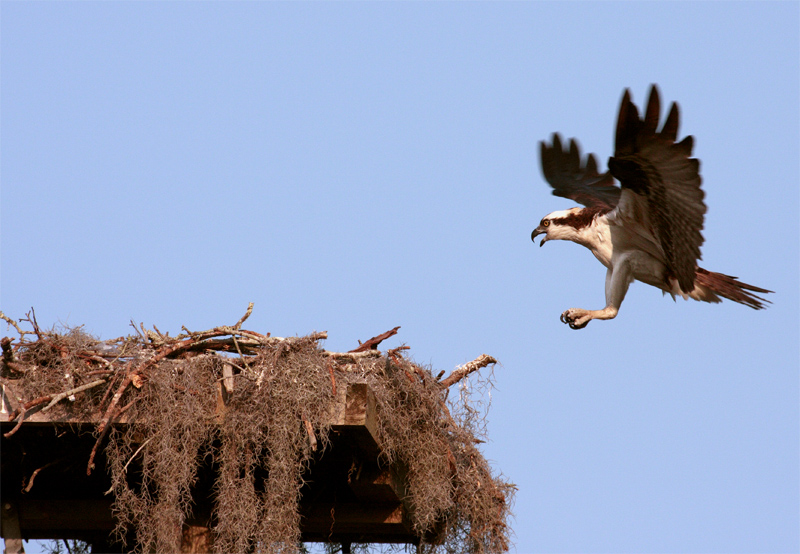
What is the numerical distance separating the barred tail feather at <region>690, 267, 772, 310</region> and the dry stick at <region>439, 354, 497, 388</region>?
7.22 feet

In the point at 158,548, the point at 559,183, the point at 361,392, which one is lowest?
the point at 158,548

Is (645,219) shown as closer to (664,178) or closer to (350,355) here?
(664,178)

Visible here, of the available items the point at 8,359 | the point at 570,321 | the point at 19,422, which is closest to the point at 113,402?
the point at 19,422

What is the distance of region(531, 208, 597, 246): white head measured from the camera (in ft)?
25.1

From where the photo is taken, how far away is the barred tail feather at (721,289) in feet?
24.6

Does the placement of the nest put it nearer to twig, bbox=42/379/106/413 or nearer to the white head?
twig, bbox=42/379/106/413

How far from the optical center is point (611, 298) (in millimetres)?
7344

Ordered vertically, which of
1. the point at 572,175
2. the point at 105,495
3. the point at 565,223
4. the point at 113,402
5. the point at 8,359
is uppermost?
the point at 572,175

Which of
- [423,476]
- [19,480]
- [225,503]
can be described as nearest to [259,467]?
[225,503]

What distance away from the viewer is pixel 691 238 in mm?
6637

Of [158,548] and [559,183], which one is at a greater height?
[559,183]

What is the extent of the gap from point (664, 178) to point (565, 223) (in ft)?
4.93

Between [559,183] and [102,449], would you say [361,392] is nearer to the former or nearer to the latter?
[102,449]

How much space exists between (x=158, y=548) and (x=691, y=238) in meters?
4.36
